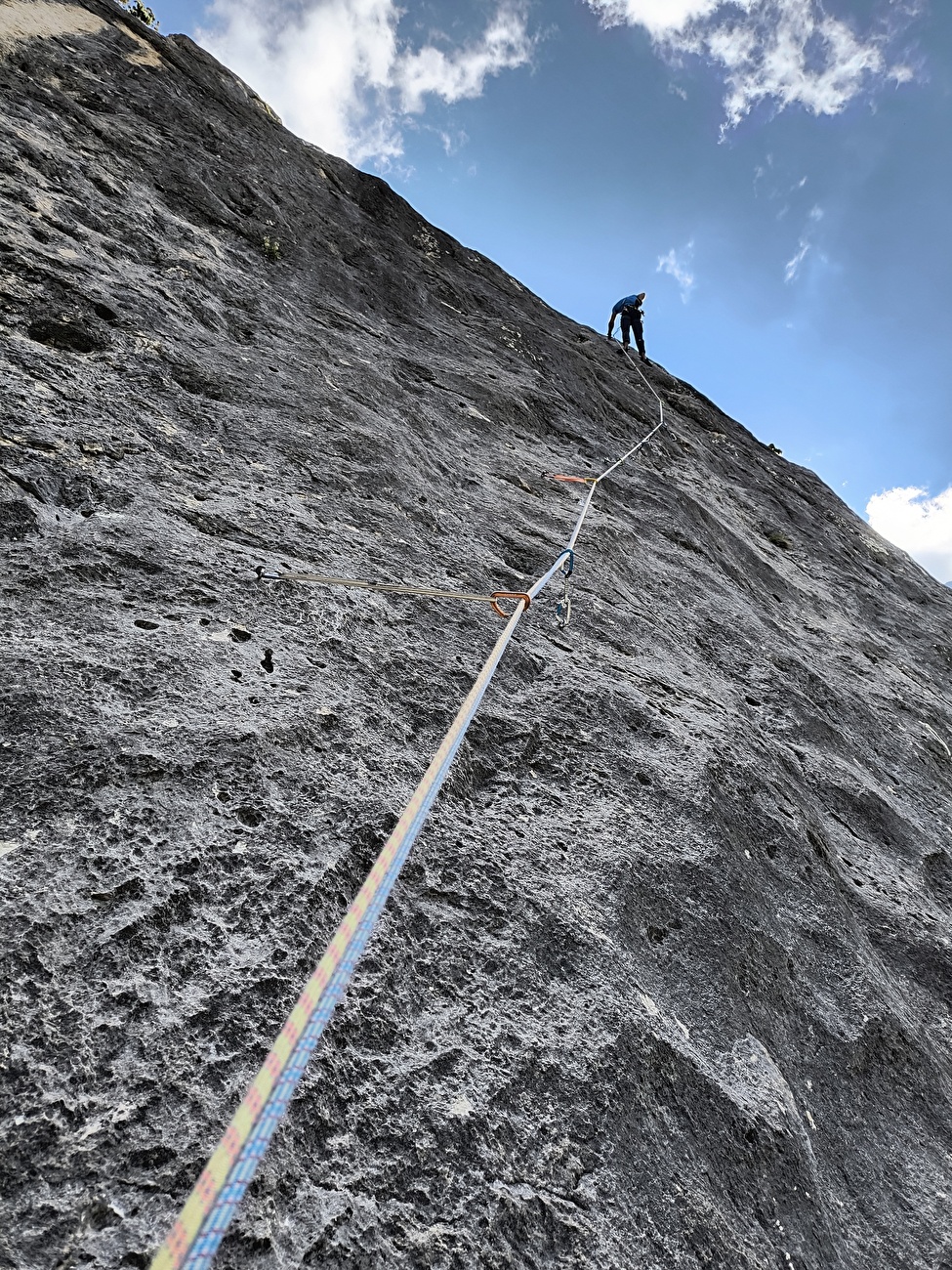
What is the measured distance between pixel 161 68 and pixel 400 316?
9.98 feet

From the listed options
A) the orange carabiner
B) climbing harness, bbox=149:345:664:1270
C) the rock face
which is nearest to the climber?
the rock face

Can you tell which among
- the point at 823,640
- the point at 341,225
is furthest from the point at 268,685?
the point at 341,225

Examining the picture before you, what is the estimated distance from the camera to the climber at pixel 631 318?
34.3ft

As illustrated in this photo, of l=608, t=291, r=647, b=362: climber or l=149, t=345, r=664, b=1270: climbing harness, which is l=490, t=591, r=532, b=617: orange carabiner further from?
l=608, t=291, r=647, b=362: climber

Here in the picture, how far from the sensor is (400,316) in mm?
6441

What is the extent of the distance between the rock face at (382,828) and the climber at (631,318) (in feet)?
21.2

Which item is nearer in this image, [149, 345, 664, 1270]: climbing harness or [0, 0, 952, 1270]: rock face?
[149, 345, 664, 1270]: climbing harness

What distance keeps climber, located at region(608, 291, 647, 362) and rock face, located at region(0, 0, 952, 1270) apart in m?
6.46

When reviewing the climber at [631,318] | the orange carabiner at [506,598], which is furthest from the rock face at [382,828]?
the climber at [631,318]

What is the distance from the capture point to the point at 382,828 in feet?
7.17

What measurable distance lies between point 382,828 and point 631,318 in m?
10.4

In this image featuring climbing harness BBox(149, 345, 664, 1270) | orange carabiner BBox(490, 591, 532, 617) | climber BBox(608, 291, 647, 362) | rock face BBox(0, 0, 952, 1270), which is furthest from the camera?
climber BBox(608, 291, 647, 362)

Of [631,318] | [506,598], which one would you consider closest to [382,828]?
[506,598]

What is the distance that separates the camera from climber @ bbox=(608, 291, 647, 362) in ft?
34.3
